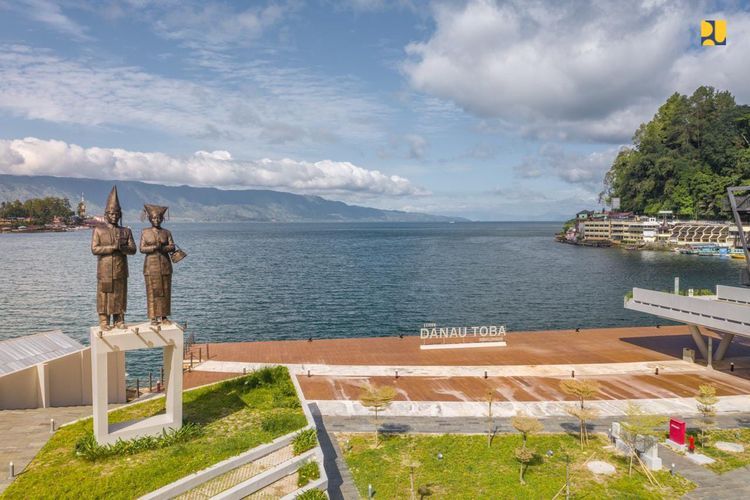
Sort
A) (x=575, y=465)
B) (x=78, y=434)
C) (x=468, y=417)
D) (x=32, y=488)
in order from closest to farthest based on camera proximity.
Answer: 1. (x=32, y=488)
2. (x=78, y=434)
3. (x=575, y=465)
4. (x=468, y=417)

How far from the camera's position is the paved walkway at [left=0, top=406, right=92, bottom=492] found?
17953mm

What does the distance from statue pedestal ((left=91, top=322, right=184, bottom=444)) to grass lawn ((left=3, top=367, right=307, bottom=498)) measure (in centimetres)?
108

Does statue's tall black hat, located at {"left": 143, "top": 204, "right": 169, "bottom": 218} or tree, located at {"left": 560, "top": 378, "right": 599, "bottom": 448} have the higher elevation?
statue's tall black hat, located at {"left": 143, "top": 204, "right": 169, "bottom": 218}

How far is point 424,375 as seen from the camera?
114ft

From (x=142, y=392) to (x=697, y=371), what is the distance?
3760 centimetres

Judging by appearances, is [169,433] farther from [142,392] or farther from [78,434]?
[142,392]

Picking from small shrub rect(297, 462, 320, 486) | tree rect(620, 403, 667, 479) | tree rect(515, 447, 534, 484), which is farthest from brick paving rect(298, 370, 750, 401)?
small shrub rect(297, 462, 320, 486)

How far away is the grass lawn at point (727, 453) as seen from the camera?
21719 mm

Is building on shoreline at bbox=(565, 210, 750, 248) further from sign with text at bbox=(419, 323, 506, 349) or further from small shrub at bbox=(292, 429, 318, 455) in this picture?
small shrub at bbox=(292, 429, 318, 455)

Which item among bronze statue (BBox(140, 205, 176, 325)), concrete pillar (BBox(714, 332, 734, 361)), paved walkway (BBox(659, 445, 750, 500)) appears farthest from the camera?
concrete pillar (BBox(714, 332, 734, 361))

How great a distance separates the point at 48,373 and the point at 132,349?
931 centimetres

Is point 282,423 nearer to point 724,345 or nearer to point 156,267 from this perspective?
point 156,267

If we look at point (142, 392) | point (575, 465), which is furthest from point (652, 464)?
point (142, 392)

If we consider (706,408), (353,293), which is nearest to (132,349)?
(706,408)
